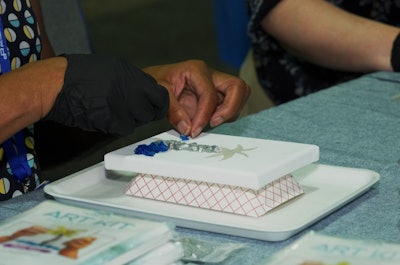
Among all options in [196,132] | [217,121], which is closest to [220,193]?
[196,132]

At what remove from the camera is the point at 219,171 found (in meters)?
1.00

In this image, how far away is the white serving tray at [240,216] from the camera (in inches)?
38.7

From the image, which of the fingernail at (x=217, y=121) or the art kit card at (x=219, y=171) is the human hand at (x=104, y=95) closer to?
the art kit card at (x=219, y=171)

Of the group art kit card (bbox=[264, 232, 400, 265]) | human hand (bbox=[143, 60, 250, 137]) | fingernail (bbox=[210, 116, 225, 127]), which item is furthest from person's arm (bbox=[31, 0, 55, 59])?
art kit card (bbox=[264, 232, 400, 265])

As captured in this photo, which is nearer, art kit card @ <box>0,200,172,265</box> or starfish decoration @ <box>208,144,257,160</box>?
art kit card @ <box>0,200,172,265</box>

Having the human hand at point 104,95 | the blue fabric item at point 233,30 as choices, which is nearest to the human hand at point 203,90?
the human hand at point 104,95

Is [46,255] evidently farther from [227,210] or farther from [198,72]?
[198,72]

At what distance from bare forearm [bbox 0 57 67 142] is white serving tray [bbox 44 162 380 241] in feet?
0.30

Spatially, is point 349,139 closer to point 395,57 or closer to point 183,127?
point 183,127

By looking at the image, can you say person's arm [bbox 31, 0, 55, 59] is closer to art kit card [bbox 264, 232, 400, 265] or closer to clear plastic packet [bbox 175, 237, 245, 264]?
clear plastic packet [bbox 175, 237, 245, 264]

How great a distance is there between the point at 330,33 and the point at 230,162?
0.98 meters

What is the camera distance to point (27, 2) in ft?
4.89

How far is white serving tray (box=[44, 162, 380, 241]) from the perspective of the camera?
0.98m

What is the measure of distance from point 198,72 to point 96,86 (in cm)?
27
